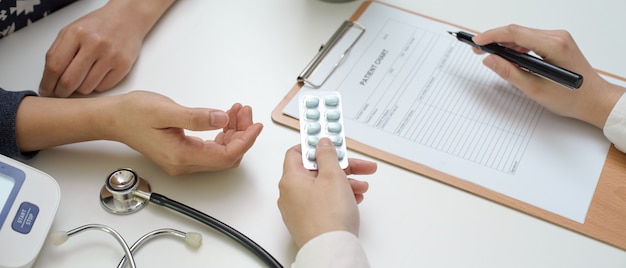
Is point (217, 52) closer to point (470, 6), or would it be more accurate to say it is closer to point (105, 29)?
point (105, 29)

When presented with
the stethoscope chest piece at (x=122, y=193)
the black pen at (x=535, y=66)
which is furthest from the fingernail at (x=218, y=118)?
the black pen at (x=535, y=66)

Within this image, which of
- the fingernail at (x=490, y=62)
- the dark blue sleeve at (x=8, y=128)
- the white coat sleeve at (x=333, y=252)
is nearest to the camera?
the white coat sleeve at (x=333, y=252)

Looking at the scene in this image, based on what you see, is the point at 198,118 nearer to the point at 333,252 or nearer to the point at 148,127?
the point at 148,127

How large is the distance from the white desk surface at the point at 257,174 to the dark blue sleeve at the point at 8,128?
2 cm

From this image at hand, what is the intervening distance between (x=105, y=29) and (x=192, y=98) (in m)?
0.16

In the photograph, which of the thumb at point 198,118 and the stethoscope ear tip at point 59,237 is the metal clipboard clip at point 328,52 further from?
the stethoscope ear tip at point 59,237

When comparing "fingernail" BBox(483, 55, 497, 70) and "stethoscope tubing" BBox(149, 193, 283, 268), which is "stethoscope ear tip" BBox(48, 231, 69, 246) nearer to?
"stethoscope tubing" BBox(149, 193, 283, 268)

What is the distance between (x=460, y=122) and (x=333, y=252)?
0.27 meters

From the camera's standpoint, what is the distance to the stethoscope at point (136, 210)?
0.56 metres

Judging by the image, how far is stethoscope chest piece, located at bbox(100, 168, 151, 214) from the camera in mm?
602

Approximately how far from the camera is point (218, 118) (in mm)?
603

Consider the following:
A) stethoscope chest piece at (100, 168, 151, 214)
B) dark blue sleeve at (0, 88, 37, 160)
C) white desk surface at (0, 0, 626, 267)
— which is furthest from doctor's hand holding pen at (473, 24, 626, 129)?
dark blue sleeve at (0, 88, 37, 160)

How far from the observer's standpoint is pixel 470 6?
879 millimetres

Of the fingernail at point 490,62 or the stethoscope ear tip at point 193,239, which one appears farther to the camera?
the fingernail at point 490,62
